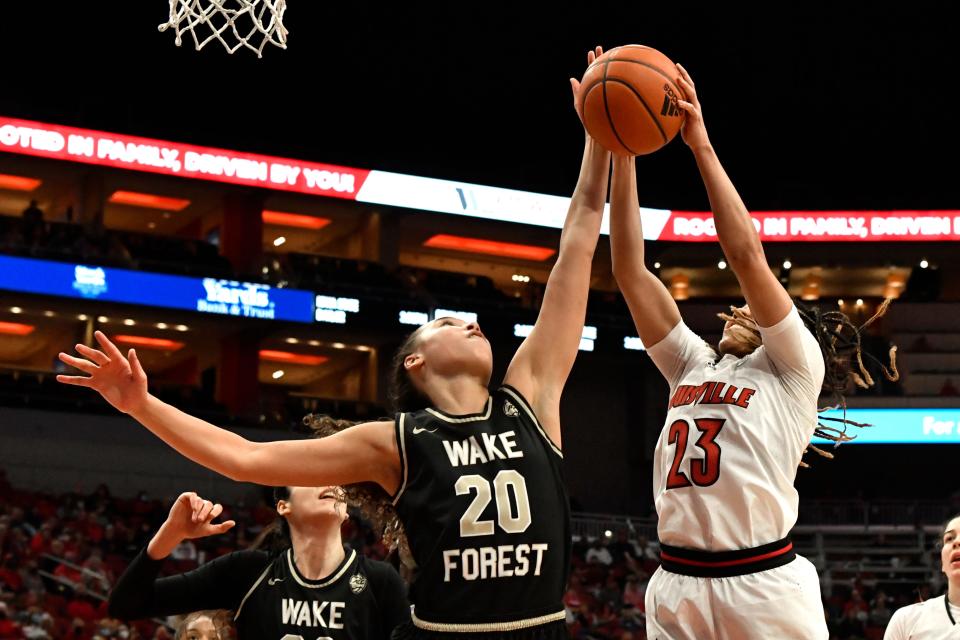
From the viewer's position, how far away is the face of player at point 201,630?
5.21 metres

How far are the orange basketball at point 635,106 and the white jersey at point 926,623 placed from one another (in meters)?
3.35

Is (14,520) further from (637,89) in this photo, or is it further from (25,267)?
(637,89)

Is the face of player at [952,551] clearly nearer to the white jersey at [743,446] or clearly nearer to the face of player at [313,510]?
the white jersey at [743,446]

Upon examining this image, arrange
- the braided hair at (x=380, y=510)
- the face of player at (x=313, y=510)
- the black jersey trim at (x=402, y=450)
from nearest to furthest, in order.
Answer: the black jersey trim at (x=402, y=450) → the braided hair at (x=380, y=510) → the face of player at (x=313, y=510)

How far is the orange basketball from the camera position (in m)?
4.45

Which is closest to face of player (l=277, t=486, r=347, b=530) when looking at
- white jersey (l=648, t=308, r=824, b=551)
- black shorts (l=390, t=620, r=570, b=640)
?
white jersey (l=648, t=308, r=824, b=551)

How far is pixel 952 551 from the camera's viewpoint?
636 centimetres

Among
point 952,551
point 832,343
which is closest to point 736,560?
point 832,343

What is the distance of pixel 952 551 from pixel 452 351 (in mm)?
3528

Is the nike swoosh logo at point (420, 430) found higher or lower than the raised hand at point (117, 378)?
lower

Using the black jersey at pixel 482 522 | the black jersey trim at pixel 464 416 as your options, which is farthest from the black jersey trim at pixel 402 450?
the black jersey trim at pixel 464 416

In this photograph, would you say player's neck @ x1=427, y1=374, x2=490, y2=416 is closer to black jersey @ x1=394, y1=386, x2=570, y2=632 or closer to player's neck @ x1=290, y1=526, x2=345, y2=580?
black jersey @ x1=394, y1=386, x2=570, y2=632

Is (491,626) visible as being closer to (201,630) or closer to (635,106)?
(635,106)

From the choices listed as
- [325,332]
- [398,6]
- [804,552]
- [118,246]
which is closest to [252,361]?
[325,332]
